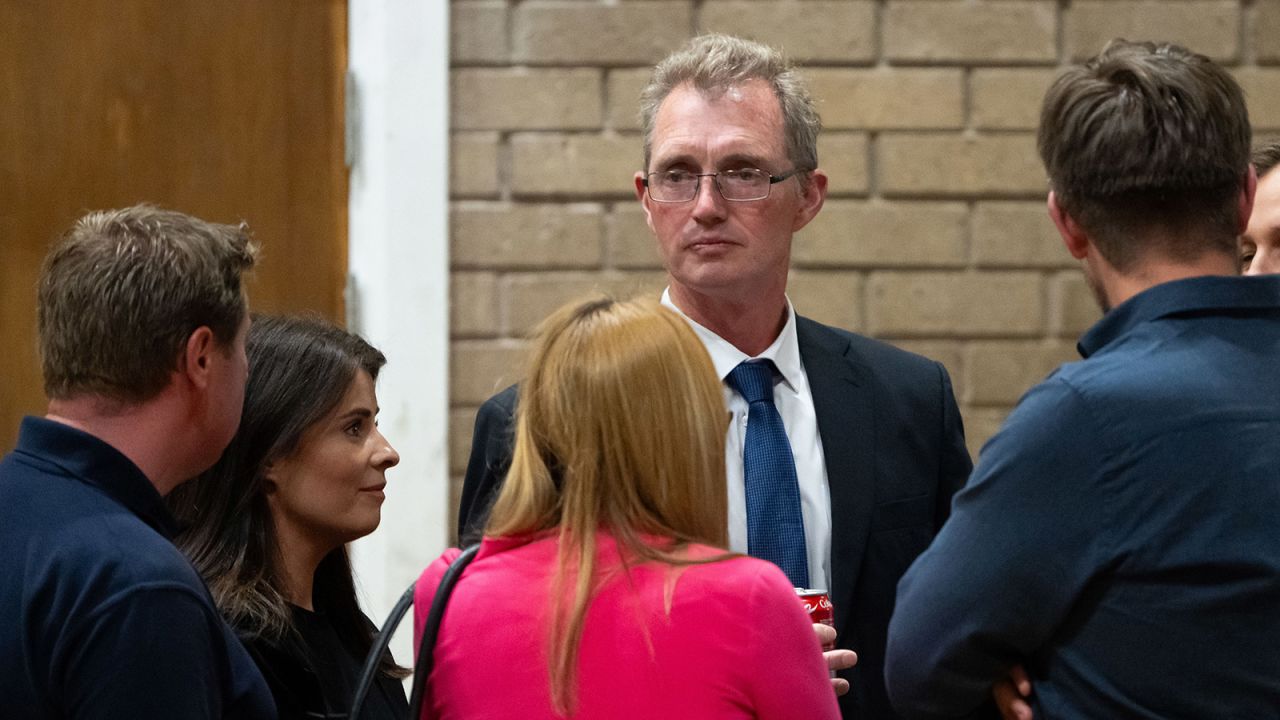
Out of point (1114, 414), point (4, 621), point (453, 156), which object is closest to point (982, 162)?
point (453, 156)

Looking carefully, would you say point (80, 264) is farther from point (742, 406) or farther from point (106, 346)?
point (742, 406)

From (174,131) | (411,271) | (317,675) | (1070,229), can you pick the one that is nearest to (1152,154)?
(1070,229)

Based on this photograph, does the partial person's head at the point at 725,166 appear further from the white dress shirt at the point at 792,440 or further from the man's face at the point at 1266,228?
the man's face at the point at 1266,228

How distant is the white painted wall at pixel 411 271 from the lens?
Answer: 2.80 m

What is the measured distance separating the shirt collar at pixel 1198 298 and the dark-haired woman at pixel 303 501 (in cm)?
97

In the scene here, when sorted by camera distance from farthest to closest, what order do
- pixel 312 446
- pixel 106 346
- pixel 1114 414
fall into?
pixel 312 446, pixel 106 346, pixel 1114 414

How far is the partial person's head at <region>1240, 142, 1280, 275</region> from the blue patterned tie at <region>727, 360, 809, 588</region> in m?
0.62

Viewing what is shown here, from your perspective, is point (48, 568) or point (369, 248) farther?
point (369, 248)

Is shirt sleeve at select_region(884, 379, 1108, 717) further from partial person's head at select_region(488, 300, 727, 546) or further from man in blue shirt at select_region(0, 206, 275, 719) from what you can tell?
man in blue shirt at select_region(0, 206, 275, 719)

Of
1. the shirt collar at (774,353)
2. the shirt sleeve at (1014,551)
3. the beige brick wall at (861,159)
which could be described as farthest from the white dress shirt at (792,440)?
the beige brick wall at (861,159)

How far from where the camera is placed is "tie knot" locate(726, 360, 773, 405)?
6.07 feet

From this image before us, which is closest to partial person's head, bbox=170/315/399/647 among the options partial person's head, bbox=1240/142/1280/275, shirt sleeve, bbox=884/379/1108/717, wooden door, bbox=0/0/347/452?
shirt sleeve, bbox=884/379/1108/717

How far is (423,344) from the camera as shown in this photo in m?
2.81

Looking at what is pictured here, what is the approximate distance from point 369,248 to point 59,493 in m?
1.63
